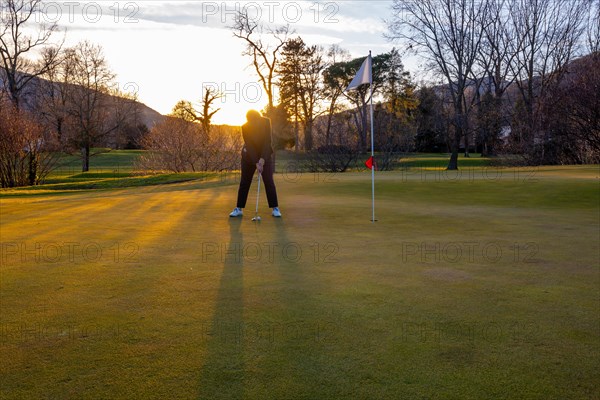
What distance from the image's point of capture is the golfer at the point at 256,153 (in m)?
9.45

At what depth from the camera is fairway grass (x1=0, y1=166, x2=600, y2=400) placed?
2.68 m

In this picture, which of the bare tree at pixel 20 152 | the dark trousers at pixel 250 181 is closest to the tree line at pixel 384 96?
the bare tree at pixel 20 152

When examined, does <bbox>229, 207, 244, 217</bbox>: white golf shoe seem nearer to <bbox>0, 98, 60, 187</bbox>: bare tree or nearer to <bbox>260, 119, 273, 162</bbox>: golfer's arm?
<bbox>260, 119, 273, 162</bbox>: golfer's arm

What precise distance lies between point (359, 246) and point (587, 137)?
28201 millimetres

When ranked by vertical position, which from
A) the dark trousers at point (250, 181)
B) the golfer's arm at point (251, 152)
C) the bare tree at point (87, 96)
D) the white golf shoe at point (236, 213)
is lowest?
the white golf shoe at point (236, 213)

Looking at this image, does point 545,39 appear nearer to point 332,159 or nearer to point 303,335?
point 332,159

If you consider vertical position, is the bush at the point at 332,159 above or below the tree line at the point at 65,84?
below

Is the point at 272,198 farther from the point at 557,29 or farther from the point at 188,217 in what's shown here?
the point at 557,29

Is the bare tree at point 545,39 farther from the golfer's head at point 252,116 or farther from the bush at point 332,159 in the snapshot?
the golfer's head at point 252,116

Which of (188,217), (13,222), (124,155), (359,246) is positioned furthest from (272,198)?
(124,155)

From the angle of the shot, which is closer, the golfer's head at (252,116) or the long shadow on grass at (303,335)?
the long shadow on grass at (303,335)

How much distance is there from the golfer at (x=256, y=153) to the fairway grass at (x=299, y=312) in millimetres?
1717

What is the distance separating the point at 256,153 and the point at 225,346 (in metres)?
6.72

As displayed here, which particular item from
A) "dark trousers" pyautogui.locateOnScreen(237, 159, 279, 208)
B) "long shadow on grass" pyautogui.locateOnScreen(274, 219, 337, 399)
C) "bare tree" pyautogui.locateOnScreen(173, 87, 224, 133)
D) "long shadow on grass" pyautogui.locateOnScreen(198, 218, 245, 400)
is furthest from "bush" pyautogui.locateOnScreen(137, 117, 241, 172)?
"long shadow on grass" pyautogui.locateOnScreen(198, 218, 245, 400)
